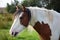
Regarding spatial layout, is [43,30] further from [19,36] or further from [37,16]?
[19,36]

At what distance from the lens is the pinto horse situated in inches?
149

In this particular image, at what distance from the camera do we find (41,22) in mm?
3871

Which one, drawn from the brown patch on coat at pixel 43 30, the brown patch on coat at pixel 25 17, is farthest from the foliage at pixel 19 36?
the brown patch on coat at pixel 25 17

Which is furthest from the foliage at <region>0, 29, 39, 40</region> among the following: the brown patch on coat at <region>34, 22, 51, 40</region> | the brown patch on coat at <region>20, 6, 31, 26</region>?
the brown patch on coat at <region>20, 6, 31, 26</region>

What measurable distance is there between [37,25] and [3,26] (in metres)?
6.30

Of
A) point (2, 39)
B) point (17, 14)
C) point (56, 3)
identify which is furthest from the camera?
point (56, 3)

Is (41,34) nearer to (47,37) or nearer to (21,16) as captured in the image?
(47,37)

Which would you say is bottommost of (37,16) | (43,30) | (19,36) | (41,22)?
(19,36)

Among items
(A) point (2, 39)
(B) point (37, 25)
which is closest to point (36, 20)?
(B) point (37, 25)

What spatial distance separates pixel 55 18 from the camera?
3877mm

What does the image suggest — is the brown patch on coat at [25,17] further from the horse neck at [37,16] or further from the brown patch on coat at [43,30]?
the brown patch on coat at [43,30]

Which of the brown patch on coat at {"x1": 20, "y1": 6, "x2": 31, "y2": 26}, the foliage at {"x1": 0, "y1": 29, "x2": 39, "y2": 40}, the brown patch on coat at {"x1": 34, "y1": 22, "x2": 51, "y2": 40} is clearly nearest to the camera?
the brown patch on coat at {"x1": 20, "y1": 6, "x2": 31, "y2": 26}

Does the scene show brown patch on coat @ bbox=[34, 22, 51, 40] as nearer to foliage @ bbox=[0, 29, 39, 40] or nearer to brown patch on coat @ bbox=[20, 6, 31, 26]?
brown patch on coat @ bbox=[20, 6, 31, 26]

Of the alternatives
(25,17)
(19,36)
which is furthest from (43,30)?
(19,36)
